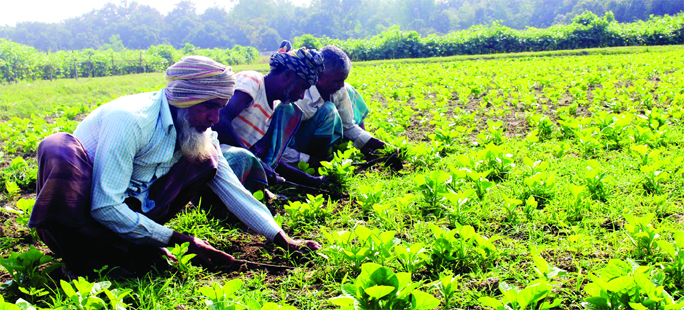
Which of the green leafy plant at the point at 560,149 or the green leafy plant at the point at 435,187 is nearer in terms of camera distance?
the green leafy plant at the point at 435,187

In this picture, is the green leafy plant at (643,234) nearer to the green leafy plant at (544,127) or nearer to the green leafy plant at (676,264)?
the green leafy plant at (676,264)

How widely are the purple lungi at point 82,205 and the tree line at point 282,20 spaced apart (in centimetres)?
7081

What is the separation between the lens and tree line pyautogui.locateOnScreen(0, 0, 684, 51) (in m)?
65.1

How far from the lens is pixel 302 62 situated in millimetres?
3107

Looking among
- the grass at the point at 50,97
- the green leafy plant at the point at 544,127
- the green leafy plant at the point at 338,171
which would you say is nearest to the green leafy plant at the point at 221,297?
the green leafy plant at the point at 338,171

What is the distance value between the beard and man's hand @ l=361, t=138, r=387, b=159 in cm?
203

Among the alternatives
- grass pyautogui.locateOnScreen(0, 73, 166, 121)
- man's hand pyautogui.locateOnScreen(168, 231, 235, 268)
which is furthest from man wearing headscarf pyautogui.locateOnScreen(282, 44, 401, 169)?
grass pyautogui.locateOnScreen(0, 73, 166, 121)

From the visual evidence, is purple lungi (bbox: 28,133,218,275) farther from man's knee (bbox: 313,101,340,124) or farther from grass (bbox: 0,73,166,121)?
grass (bbox: 0,73,166,121)

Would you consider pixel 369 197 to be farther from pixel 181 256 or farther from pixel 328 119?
pixel 181 256

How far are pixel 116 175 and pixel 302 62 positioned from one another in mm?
1560

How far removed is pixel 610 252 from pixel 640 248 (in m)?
0.14

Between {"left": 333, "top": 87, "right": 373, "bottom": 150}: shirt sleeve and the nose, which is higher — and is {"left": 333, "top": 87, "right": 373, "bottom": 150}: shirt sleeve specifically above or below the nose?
below

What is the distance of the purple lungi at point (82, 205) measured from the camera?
187 centimetres

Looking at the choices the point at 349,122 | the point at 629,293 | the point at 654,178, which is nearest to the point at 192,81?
the point at 629,293
